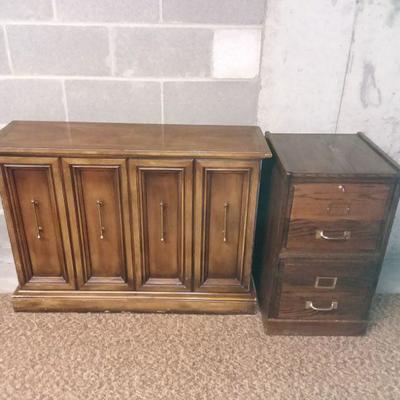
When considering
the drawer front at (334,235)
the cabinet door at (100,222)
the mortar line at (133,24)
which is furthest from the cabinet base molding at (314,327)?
the mortar line at (133,24)

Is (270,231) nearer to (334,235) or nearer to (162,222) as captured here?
(334,235)

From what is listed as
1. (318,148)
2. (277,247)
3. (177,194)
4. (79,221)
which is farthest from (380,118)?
(79,221)

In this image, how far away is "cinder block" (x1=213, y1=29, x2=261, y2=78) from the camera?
5.90ft

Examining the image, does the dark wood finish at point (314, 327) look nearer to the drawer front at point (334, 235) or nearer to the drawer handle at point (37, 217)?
the drawer front at point (334, 235)

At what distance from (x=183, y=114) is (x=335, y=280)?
0.99 meters

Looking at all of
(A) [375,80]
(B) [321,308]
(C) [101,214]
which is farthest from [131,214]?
(A) [375,80]

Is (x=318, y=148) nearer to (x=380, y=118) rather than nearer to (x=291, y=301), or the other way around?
(x=380, y=118)

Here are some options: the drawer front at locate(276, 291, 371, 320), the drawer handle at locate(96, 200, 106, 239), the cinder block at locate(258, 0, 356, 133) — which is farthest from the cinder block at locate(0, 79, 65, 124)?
the drawer front at locate(276, 291, 371, 320)

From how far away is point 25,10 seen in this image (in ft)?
5.73

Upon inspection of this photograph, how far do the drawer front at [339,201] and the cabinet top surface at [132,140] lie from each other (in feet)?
0.70

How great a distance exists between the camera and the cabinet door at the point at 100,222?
1.64 meters

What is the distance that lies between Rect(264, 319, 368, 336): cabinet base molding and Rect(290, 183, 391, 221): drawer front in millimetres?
497

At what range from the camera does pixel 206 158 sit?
5.29 feet

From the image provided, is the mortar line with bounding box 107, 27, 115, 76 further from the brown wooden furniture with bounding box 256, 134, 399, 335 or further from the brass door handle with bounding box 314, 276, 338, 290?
the brass door handle with bounding box 314, 276, 338, 290
